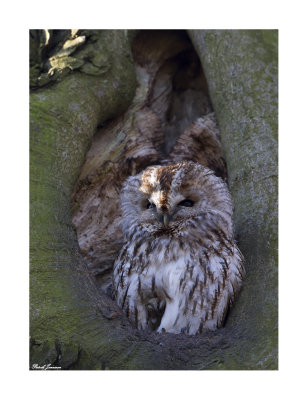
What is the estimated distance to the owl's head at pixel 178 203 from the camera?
2.16 meters

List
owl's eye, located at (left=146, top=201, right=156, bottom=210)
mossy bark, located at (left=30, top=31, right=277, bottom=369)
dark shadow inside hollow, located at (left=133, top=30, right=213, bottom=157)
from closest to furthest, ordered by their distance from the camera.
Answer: mossy bark, located at (left=30, top=31, right=277, bottom=369)
owl's eye, located at (left=146, top=201, right=156, bottom=210)
dark shadow inside hollow, located at (left=133, top=30, right=213, bottom=157)

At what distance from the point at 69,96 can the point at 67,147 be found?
0.33 meters

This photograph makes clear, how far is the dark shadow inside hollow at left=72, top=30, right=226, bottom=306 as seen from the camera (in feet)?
9.33

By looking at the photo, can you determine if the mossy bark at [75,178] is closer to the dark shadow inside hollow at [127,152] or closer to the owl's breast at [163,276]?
the dark shadow inside hollow at [127,152]

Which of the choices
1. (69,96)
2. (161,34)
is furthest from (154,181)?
(161,34)

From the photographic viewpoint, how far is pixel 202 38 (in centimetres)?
281

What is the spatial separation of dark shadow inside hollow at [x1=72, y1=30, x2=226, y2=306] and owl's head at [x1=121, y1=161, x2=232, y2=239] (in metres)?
0.42

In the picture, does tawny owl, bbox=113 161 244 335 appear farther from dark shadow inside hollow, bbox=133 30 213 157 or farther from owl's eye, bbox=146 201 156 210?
dark shadow inside hollow, bbox=133 30 213 157

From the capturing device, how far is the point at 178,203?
2.24 metres

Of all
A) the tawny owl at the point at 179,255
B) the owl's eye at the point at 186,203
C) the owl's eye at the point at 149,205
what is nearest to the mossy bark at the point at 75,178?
the tawny owl at the point at 179,255

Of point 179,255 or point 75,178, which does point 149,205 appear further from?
point 75,178

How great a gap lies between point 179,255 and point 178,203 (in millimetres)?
280

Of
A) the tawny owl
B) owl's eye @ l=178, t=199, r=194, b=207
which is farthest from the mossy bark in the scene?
owl's eye @ l=178, t=199, r=194, b=207

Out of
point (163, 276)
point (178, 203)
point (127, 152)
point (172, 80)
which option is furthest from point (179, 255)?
point (172, 80)
